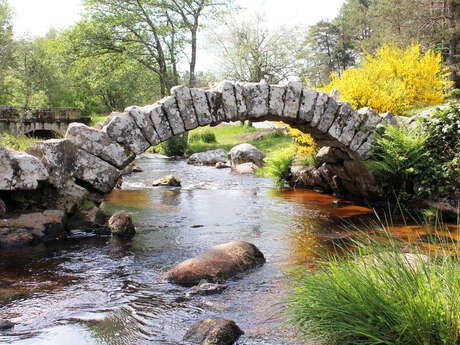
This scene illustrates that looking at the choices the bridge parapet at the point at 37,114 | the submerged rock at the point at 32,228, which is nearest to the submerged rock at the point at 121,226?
the submerged rock at the point at 32,228

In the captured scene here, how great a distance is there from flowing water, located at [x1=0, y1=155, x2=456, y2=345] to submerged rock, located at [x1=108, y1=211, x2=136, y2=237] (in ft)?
1.00

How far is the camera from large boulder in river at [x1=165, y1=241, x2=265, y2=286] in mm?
4598

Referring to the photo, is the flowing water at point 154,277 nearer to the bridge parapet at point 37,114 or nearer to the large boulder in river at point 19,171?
the large boulder in river at point 19,171

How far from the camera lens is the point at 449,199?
754 cm

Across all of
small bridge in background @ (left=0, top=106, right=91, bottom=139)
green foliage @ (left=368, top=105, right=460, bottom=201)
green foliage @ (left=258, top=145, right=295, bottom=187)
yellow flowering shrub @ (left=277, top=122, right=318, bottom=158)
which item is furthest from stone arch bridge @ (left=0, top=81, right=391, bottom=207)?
small bridge in background @ (left=0, top=106, right=91, bottom=139)

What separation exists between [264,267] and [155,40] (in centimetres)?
2178

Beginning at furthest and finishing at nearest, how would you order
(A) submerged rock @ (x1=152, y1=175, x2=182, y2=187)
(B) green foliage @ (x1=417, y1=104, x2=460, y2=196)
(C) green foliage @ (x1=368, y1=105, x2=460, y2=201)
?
(A) submerged rock @ (x1=152, y1=175, x2=182, y2=187) < (C) green foliage @ (x1=368, y1=105, x2=460, y2=201) < (B) green foliage @ (x1=417, y1=104, x2=460, y2=196)

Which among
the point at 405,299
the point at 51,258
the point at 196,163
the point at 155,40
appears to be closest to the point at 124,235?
the point at 51,258

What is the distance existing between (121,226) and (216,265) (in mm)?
2621

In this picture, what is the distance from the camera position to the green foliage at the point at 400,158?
26.3 feet

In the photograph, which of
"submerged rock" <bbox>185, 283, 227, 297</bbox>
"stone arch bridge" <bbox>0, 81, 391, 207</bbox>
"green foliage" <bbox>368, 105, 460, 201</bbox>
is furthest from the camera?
"green foliage" <bbox>368, 105, 460, 201</bbox>

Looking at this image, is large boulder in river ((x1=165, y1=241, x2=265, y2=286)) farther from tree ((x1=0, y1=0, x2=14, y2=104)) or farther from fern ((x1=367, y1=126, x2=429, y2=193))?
tree ((x1=0, y1=0, x2=14, y2=104))

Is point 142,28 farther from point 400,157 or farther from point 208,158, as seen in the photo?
point 400,157

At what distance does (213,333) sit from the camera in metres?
3.08
